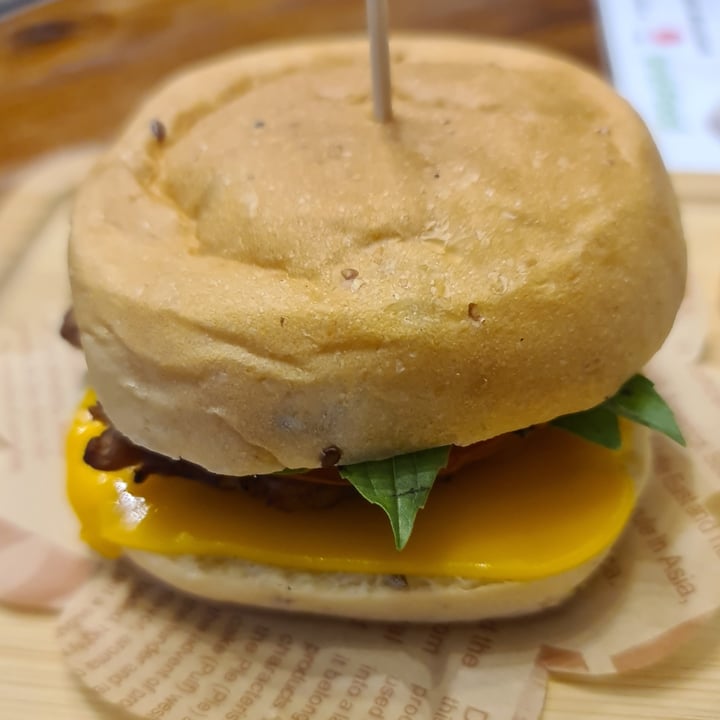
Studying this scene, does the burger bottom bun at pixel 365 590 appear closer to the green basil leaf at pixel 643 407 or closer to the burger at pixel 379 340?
the burger at pixel 379 340

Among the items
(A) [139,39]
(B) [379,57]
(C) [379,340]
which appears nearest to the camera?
(C) [379,340]

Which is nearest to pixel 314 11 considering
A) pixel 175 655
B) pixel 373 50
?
pixel 373 50

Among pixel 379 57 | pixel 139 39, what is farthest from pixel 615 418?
pixel 139 39

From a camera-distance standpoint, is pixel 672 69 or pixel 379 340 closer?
pixel 379 340

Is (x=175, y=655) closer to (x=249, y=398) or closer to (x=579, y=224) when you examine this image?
(x=249, y=398)

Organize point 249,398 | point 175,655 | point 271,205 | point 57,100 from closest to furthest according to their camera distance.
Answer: point 249,398 → point 271,205 → point 175,655 → point 57,100

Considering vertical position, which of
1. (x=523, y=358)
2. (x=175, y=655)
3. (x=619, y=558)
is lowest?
(x=619, y=558)

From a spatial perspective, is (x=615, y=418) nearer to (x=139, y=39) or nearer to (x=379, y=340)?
(x=379, y=340)
